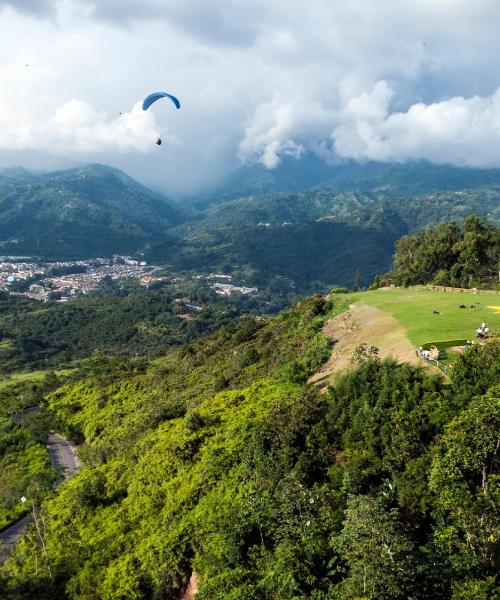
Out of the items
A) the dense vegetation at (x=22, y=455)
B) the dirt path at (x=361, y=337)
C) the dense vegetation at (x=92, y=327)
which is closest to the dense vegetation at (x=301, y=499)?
the dirt path at (x=361, y=337)

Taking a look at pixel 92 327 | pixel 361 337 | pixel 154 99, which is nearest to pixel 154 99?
pixel 154 99

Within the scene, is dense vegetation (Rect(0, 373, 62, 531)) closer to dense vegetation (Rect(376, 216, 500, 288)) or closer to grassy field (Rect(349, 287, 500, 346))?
grassy field (Rect(349, 287, 500, 346))

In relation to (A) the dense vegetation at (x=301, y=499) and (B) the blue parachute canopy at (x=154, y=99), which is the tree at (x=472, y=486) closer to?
(A) the dense vegetation at (x=301, y=499)

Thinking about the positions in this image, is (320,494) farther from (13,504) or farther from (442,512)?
(13,504)

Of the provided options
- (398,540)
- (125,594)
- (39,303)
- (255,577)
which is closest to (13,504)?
(125,594)

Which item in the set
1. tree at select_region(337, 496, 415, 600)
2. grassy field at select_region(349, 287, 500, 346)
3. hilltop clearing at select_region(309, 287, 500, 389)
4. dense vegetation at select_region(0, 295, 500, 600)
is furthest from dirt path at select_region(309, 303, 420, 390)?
tree at select_region(337, 496, 415, 600)
